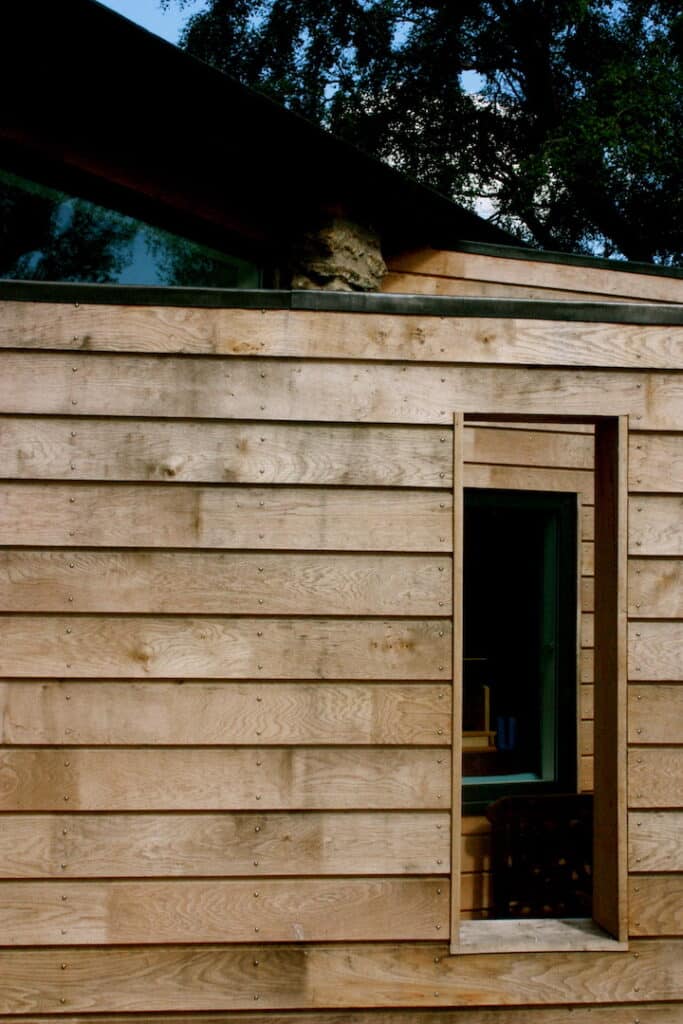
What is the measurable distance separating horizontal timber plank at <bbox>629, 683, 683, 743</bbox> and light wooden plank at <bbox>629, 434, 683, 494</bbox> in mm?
604

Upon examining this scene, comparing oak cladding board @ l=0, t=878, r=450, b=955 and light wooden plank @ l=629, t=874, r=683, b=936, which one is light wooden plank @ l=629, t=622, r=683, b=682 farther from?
oak cladding board @ l=0, t=878, r=450, b=955

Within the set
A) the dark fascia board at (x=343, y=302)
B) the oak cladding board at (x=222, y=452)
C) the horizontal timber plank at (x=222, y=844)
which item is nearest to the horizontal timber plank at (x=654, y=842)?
the horizontal timber plank at (x=222, y=844)

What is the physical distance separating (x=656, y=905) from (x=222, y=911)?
126 centimetres

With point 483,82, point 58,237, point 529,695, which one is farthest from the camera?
point 483,82

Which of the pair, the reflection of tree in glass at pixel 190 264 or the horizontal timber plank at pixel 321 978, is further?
the reflection of tree in glass at pixel 190 264

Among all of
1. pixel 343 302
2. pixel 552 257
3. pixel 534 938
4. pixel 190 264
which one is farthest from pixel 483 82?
pixel 534 938

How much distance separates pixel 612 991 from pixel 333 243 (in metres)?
3.32

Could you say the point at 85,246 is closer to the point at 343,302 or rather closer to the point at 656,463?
the point at 343,302

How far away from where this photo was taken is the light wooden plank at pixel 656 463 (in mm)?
2955

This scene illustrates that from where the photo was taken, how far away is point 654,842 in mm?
2861

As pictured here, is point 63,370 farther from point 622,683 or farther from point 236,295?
point 622,683

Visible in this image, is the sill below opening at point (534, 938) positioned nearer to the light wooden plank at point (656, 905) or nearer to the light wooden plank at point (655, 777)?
the light wooden plank at point (656, 905)

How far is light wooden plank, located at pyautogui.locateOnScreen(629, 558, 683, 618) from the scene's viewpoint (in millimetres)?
2920

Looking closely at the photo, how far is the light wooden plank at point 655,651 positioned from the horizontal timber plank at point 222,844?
2.42 ft
